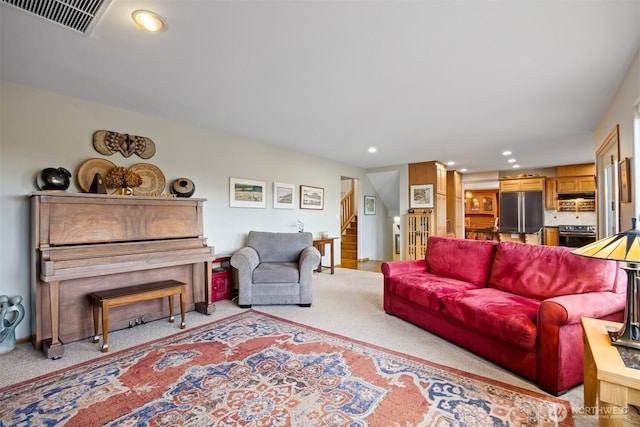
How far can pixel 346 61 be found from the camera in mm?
2262

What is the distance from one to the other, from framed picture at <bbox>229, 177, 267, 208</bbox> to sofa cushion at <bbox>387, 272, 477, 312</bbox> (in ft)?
8.29

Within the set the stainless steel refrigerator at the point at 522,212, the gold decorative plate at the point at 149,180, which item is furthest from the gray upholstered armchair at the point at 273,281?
the stainless steel refrigerator at the point at 522,212

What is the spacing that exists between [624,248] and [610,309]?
0.86 m

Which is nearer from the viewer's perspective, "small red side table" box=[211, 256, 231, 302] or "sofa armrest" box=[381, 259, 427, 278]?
"sofa armrest" box=[381, 259, 427, 278]

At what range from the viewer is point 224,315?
3393 millimetres

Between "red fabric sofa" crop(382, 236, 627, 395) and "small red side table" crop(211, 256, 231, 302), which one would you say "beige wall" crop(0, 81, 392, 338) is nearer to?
"small red side table" crop(211, 256, 231, 302)

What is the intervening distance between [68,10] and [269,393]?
263 cm

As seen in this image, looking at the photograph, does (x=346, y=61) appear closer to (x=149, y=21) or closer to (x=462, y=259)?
(x=149, y=21)

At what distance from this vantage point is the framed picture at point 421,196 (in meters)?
6.40

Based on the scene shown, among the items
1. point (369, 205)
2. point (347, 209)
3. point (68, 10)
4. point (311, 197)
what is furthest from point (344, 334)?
point (347, 209)

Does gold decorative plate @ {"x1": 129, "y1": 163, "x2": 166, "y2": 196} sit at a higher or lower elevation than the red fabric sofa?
higher

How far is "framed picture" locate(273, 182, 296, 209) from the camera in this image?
202 inches

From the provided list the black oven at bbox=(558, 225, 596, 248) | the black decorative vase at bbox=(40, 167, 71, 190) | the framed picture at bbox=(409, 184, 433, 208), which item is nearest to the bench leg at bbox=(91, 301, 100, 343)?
the black decorative vase at bbox=(40, 167, 71, 190)

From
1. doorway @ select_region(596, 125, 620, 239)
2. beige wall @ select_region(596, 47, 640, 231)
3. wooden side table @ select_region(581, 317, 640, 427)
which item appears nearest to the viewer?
wooden side table @ select_region(581, 317, 640, 427)
